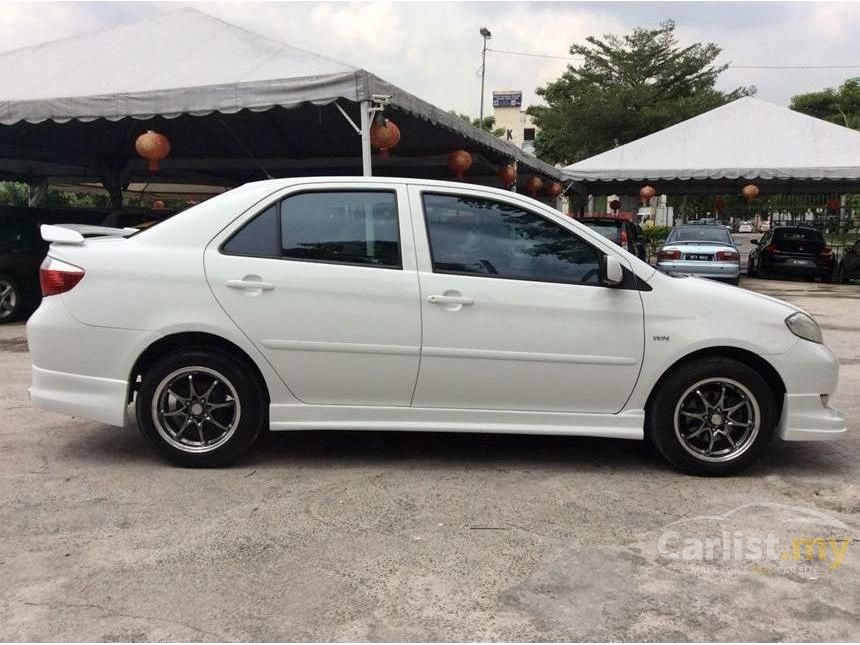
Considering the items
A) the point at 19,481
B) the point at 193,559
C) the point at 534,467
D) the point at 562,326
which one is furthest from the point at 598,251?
the point at 19,481

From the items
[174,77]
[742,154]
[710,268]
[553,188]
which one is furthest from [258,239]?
[553,188]

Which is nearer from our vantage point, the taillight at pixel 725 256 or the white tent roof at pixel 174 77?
the white tent roof at pixel 174 77

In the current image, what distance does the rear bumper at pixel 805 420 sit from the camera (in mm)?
4074

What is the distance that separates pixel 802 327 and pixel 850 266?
16.9 metres

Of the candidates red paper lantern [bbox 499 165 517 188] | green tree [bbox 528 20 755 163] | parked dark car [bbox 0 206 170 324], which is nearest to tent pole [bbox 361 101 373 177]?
parked dark car [bbox 0 206 170 324]

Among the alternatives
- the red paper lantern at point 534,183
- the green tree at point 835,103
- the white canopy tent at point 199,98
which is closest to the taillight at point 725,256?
the white canopy tent at point 199,98

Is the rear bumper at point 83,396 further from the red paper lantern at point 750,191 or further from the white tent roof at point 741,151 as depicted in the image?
the red paper lantern at point 750,191

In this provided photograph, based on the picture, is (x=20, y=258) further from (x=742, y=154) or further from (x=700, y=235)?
(x=742, y=154)

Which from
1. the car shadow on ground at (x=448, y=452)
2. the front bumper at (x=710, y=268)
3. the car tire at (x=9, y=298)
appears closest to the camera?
the car shadow on ground at (x=448, y=452)

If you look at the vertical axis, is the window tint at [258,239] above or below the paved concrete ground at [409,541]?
above

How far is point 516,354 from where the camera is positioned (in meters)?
4.02

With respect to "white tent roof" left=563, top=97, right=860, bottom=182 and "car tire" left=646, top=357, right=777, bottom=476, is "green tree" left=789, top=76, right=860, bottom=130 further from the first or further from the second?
"car tire" left=646, top=357, right=777, bottom=476

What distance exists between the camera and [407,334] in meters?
4.03

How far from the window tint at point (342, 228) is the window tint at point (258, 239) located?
53 millimetres
